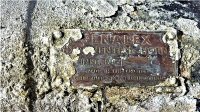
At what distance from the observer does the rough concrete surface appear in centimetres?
192

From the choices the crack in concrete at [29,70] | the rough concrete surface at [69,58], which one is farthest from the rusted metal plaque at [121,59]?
the crack in concrete at [29,70]

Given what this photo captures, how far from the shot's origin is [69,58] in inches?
77.4

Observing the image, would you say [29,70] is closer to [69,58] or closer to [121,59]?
[69,58]

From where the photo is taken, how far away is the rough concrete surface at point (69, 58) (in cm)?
192

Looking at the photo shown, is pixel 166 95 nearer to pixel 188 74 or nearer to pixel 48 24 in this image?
pixel 188 74

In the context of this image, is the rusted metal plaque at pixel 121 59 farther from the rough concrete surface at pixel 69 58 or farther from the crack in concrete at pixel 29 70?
the crack in concrete at pixel 29 70

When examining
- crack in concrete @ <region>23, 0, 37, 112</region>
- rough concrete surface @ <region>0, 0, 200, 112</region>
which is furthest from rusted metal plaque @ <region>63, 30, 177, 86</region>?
crack in concrete @ <region>23, 0, 37, 112</region>

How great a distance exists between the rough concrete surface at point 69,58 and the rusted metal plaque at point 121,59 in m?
0.03

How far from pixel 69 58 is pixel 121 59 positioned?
0.23 m

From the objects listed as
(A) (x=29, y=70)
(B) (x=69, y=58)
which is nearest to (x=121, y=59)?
(B) (x=69, y=58)

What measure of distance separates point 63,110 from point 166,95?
0.45m

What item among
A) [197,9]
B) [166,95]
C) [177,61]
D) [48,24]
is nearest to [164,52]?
[177,61]

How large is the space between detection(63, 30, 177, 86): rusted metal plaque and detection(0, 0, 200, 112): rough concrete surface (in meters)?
0.03

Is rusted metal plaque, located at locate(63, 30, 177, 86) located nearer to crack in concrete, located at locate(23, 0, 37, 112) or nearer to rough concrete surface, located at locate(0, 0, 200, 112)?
rough concrete surface, located at locate(0, 0, 200, 112)
